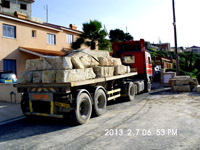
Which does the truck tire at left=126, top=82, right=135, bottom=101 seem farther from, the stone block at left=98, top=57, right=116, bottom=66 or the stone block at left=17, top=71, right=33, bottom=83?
the stone block at left=17, top=71, right=33, bottom=83

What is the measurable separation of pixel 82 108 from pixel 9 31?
1415cm

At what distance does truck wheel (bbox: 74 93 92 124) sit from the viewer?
20.2 ft

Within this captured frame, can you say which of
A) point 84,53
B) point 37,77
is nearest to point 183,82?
point 84,53

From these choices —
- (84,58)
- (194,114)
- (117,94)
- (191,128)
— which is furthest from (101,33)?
(191,128)

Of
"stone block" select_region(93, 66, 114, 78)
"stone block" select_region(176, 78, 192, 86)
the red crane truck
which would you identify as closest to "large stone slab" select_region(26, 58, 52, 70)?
the red crane truck

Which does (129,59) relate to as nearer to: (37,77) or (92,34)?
(37,77)

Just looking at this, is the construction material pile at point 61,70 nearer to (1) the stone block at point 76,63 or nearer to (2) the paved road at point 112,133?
(1) the stone block at point 76,63

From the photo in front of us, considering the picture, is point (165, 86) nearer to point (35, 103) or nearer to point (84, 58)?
point (84, 58)

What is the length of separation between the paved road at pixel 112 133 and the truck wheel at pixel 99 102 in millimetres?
264

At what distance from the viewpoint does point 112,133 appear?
213 inches

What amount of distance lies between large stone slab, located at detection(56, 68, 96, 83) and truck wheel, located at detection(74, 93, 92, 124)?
595mm

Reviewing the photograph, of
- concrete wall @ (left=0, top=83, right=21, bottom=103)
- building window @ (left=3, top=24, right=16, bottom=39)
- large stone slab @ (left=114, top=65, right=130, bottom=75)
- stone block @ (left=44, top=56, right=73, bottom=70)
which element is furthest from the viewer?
building window @ (left=3, top=24, right=16, bottom=39)

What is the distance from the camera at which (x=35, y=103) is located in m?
6.78

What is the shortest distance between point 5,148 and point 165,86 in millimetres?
15502
